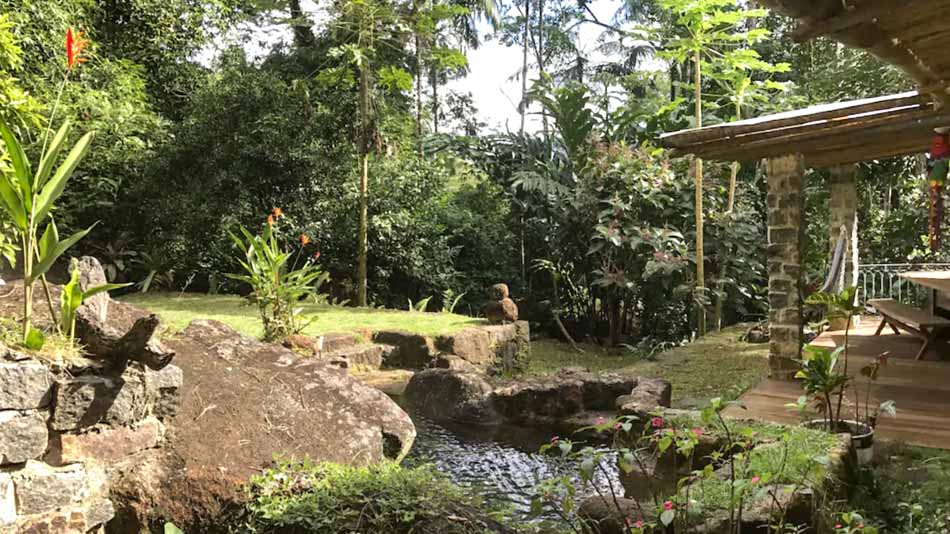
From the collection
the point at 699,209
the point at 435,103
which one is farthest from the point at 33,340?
the point at 435,103

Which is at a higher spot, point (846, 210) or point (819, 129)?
point (819, 129)

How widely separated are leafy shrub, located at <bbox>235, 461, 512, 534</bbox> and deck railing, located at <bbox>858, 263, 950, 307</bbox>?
28.0ft

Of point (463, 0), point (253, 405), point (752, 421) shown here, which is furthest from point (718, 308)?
point (463, 0)

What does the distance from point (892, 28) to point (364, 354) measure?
5.71 m

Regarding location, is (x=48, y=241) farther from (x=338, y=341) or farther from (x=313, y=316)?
(x=313, y=316)

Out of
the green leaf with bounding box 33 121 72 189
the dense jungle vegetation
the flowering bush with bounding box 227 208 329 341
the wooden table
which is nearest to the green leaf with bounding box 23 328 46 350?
the green leaf with bounding box 33 121 72 189

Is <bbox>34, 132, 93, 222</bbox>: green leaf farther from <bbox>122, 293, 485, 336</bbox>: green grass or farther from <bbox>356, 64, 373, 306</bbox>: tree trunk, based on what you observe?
<bbox>356, 64, 373, 306</bbox>: tree trunk

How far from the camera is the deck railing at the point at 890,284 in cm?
989

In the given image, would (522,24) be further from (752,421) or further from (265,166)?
(752,421)

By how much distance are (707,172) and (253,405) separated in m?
8.75

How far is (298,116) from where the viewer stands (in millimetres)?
11195

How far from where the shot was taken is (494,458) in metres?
5.10

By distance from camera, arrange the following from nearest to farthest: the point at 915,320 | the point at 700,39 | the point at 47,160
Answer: the point at 47,160 → the point at 915,320 → the point at 700,39

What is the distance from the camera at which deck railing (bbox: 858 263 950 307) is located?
9.89 metres
